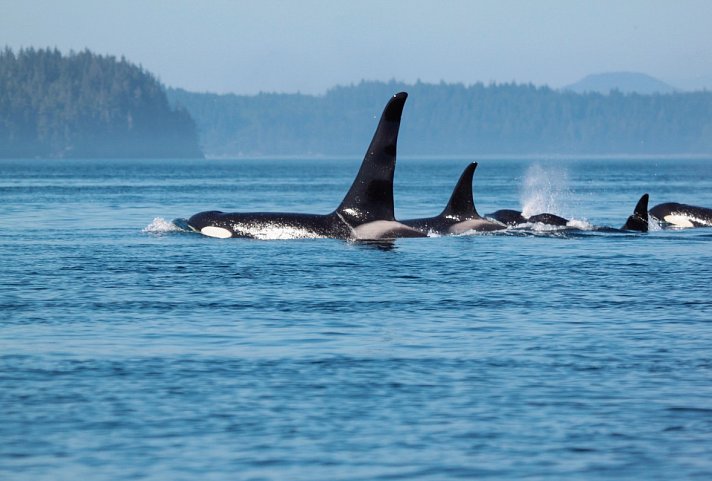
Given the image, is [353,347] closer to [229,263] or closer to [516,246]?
[229,263]

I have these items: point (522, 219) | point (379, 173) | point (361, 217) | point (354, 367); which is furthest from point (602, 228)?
A: point (354, 367)

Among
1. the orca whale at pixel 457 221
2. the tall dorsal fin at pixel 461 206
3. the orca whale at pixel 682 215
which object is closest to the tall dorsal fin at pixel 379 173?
the orca whale at pixel 457 221

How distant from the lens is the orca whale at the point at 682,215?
39.4 metres

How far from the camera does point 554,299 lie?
67.0 feet

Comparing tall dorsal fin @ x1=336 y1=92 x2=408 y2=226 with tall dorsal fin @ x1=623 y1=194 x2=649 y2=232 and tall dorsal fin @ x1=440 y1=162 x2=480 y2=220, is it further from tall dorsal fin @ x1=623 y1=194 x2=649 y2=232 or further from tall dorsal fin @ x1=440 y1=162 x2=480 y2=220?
tall dorsal fin @ x1=623 y1=194 x2=649 y2=232

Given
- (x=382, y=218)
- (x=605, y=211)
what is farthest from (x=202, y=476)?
(x=605, y=211)

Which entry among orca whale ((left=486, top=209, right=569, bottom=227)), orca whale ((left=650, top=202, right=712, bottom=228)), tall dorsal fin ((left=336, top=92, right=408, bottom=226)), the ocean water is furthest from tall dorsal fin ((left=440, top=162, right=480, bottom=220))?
orca whale ((left=650, top=202, right=712, bottom=228))

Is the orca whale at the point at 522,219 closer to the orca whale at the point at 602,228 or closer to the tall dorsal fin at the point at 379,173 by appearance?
the orca whale at the point at 602,228

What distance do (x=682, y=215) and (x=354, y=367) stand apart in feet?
89.8

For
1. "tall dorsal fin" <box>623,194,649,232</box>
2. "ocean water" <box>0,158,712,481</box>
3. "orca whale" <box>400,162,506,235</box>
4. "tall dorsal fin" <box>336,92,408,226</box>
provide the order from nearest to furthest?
"ocean water" <box>0,158,712,481</box>
"tall dorsal fin" <box>336,92,408,226</box>
"orca whale" <box>400,162,506,235</box>
"tall dorsal fin" <box>623,194,649,232</box>

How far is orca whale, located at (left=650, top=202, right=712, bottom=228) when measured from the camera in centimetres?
3938

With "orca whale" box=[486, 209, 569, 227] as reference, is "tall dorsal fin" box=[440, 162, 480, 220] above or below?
above

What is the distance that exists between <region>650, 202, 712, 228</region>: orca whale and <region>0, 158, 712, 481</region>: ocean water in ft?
42.0

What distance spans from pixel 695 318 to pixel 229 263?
10197 millimetres
